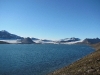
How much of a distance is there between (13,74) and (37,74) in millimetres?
5922

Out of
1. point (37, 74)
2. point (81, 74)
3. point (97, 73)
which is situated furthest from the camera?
point (37, 74)

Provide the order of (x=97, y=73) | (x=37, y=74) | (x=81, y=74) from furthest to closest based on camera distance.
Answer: (x=37, y=74) → (x=81, y=74) → (x=97, y=73)

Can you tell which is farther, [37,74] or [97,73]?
[37,74]

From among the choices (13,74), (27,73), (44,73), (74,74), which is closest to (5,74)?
(13,74)

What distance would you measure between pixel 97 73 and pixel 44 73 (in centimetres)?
2521

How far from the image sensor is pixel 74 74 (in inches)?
1080

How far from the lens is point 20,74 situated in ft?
154

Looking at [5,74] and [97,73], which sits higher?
[97,73]

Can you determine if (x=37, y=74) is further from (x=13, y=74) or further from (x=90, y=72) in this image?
(x=90, y=72)

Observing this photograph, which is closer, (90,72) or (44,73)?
(90,72)

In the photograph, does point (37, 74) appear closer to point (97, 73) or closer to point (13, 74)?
point (13, 74)

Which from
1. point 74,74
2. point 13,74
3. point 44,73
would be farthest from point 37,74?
point 74,74

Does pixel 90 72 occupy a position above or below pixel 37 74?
above

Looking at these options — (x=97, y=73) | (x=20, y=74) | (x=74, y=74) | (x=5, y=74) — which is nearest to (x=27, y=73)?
(x=20, y=74)
